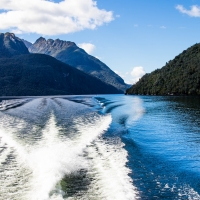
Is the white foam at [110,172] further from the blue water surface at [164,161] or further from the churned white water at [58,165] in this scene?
the blue water surface at [164,161]

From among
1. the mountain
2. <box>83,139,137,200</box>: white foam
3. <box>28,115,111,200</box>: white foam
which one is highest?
the mountain

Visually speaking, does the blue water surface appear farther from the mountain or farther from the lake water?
the mountain

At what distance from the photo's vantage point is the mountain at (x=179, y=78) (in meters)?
133

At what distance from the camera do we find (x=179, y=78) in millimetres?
147750

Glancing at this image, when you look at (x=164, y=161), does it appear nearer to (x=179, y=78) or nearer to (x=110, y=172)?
(x=110, y=172)

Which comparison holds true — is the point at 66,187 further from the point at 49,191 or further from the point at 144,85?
the point at 144,85

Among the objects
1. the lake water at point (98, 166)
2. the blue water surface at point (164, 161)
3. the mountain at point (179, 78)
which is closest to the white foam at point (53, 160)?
the lake water at point (98, 166)

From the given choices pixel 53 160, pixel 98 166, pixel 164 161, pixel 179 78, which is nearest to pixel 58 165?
pixel 53 160

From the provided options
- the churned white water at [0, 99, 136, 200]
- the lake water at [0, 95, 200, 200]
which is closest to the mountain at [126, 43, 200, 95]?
the lake water at [0, 95, 200, 200]

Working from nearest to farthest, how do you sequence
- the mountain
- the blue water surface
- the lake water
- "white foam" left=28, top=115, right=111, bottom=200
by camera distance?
1. the lake water
2. "white foam" left=28, top=115, right=111, bottom=200
3. the blue water surface
4. the mountain

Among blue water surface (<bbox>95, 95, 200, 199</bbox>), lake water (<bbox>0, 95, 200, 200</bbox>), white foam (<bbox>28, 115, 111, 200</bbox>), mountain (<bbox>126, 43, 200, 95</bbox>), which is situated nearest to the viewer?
lake water (<bbox>0, 95, 200, 200</bbox>)

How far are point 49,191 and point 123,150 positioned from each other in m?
9.18

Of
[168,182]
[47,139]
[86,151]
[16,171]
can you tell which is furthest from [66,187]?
[47,139]

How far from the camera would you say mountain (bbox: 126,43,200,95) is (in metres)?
133
